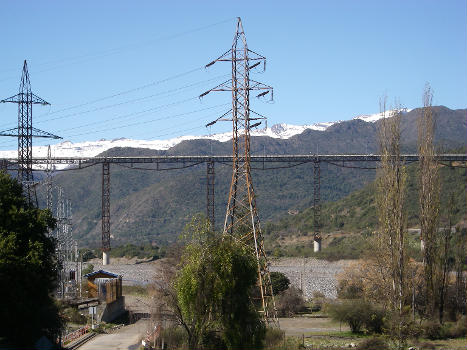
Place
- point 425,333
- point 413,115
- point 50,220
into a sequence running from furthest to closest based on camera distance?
point 413,115 → point 425,333 → point 50,220

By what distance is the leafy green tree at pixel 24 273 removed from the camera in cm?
2286

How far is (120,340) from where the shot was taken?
29.0 metres

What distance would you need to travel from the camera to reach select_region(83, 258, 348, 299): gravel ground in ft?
165

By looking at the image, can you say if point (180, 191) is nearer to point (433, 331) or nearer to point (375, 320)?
point (375, 320)

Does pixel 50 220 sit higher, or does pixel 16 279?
pixel 50 220

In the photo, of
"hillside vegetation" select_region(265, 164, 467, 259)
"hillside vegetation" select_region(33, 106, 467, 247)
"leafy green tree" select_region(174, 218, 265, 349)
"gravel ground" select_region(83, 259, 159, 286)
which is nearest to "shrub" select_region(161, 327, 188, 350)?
"leafy green tree" select_region(174, 218, 265, 349)

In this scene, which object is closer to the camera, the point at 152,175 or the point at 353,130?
the point at 152,175

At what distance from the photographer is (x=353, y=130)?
190875 mm

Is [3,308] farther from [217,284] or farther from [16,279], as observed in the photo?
[217,284]

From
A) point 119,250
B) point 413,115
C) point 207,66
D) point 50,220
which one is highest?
point 413,115

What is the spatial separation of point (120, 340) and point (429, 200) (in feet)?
46.2

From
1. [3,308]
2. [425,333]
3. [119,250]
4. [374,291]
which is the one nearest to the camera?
[3,308]

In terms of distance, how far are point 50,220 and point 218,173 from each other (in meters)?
105

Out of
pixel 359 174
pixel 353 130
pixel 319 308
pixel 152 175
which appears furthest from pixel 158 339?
pixel 353 130
